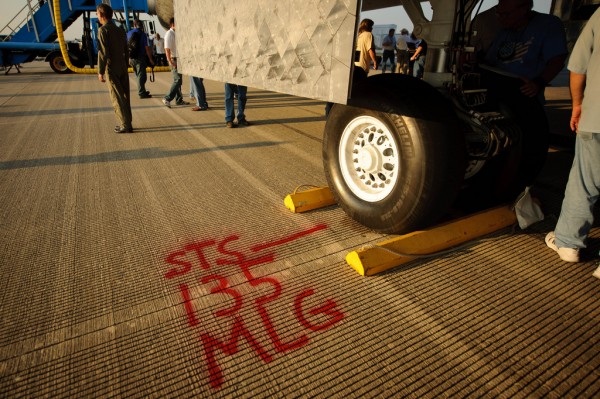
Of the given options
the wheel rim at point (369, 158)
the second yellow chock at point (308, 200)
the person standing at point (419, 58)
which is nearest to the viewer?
the wheel rim at point (369, 158)

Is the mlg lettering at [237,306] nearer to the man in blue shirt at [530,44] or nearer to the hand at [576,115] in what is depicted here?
the hand at [576,115]

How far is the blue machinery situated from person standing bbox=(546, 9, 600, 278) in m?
18.4

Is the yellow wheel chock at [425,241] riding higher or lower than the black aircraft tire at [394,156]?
lower

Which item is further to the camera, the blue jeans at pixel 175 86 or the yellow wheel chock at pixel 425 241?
the blue jeans at pixel 175 86

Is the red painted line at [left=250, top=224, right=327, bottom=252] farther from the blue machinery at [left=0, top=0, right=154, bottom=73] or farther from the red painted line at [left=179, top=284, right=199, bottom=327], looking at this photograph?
the blue machinery at [left=0, top=0, right=154, bottom=73]

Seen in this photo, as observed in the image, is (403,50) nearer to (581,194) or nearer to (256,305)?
(581,194)

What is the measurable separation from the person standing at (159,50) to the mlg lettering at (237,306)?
18.5 m

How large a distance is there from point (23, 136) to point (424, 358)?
652 centimetres

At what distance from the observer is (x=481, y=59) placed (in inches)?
140

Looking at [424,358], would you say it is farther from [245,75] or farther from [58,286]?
[245,75]

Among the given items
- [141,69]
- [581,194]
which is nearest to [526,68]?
[581,194]

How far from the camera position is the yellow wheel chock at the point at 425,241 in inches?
81.0

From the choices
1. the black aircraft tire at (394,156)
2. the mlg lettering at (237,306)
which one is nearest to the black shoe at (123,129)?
the mlg lettering at (237,306)

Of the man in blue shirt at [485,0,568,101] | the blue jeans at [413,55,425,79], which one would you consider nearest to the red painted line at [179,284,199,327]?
the man in blue shirt at [485,0,568,101]
